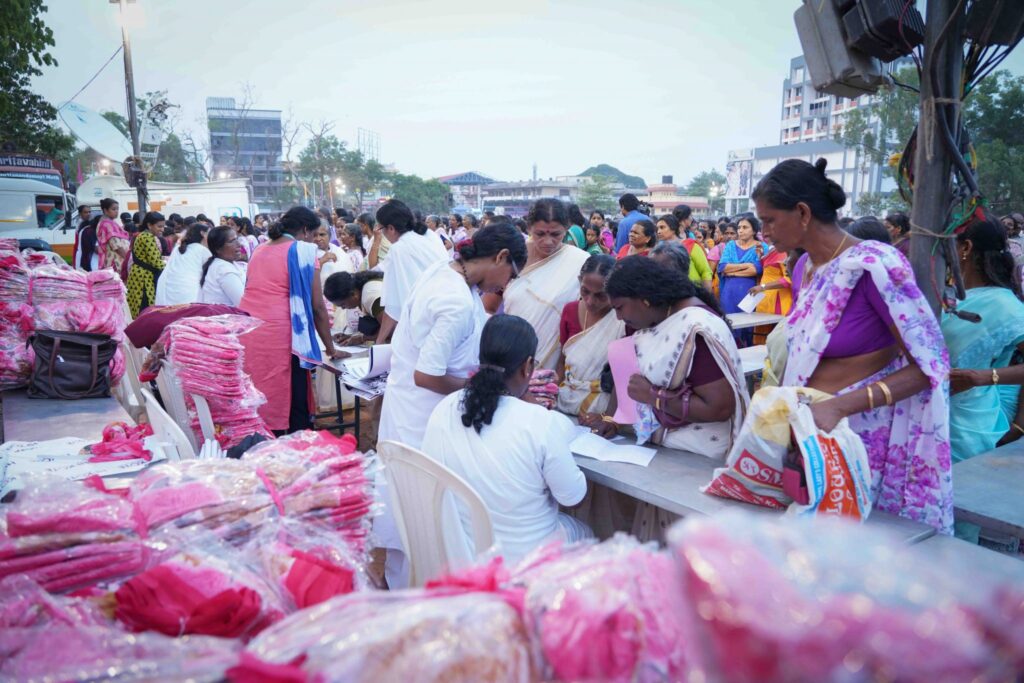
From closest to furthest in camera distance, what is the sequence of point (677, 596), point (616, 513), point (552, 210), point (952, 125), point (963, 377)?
point (677, 596) < point (952, 125) < point (963, 377) < point (616, 513) < point (552, 210)

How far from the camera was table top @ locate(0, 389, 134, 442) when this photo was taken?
2.97 m

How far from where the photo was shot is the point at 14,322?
11.9 ft

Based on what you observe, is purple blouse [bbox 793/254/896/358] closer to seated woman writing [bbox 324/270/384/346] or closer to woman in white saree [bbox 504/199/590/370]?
woman in white saree [bbox 504/199/590/370]

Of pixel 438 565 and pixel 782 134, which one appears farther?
pixel 782 134

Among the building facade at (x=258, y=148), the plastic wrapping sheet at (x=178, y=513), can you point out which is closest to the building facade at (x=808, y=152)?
the plastic wrapping sheet at (x=178, y=513)

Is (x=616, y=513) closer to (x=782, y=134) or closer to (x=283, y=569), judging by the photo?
(x=283, y=569)

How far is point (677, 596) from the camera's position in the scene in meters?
0.60

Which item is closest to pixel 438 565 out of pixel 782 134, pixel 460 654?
pixel 460 654

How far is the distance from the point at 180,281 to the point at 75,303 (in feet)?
8.11

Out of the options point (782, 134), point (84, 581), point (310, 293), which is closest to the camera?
point (84, 581)

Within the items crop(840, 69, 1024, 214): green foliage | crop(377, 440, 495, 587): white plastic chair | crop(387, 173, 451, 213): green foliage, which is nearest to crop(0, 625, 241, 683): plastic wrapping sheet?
crop(377, 440, 495, 587): white plastic chair

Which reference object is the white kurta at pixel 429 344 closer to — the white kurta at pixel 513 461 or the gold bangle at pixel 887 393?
the white kurta at pixel 513 461

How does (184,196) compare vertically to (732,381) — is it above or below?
above

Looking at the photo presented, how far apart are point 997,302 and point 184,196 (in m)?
18.0
